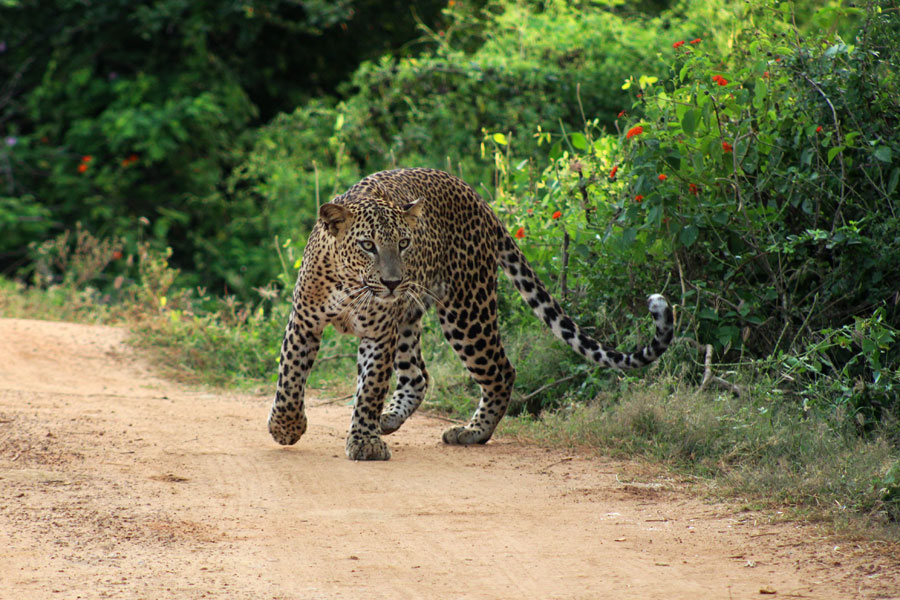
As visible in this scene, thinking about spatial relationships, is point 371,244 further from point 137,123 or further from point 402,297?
point 137,123

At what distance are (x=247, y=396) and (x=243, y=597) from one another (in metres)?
4.49

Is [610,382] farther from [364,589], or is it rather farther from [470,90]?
[470,90]

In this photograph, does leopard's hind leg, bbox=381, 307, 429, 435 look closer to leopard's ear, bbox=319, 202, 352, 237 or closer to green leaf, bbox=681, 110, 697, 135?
leopard's ear, bbox=319, 202, 352, 237

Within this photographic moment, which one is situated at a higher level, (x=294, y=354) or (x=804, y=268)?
(x=804, y=268)

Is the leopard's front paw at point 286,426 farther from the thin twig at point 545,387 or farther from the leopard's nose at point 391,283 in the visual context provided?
the thin twig at point 545,387

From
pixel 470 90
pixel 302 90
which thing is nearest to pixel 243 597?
pixel 470 90

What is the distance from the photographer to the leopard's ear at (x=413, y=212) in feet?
18.6

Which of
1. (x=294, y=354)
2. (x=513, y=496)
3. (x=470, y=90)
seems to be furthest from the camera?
(x=470, y=90)

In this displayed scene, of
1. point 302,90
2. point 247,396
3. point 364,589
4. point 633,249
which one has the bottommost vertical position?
point 247,396

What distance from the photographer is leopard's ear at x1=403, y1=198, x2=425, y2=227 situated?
5663 mm

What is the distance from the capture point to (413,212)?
5.70 metres

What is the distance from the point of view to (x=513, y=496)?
4.96m

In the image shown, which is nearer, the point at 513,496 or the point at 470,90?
the point at 513,496

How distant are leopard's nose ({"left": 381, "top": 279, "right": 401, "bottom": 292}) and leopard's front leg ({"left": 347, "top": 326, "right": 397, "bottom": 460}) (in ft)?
1.27
